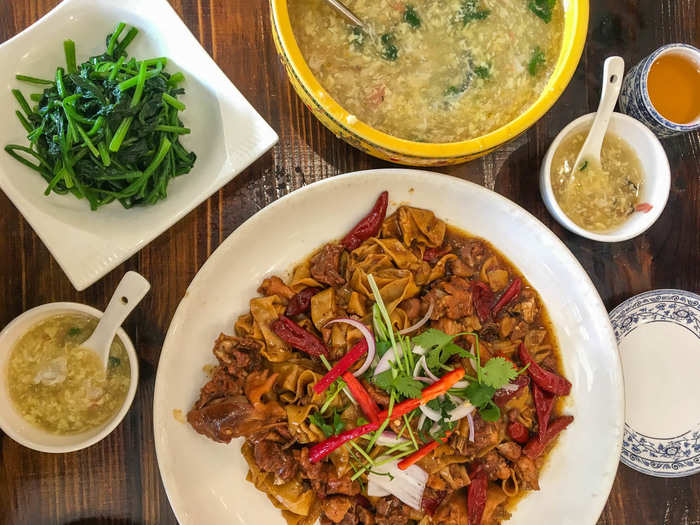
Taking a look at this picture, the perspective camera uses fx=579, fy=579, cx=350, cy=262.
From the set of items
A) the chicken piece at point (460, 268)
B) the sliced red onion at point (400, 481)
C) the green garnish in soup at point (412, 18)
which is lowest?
the sliced red onion at point (400, 481)

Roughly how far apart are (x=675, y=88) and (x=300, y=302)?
204cm

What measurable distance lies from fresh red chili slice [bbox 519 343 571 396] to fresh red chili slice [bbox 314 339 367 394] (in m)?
0.75

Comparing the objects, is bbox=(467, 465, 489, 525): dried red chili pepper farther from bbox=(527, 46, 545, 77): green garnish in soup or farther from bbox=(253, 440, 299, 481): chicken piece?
bbox=(527, 46, 545, 77): green garnish in soup

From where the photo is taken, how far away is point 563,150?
8.92ft

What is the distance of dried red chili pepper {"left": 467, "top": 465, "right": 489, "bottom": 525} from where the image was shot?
2.63 meters

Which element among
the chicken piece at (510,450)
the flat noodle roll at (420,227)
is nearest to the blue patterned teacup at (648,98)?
the flat noodle roll at (420,227)

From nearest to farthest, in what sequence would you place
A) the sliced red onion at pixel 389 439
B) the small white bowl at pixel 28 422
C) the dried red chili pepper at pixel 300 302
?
the small white bowl at pixel 28 422
the sliced red onion at pixel 389 439
the dried red chili pepper at pixel 300 302

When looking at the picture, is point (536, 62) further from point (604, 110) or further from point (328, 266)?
point (328, 266)

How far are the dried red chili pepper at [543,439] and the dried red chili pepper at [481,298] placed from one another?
583mm

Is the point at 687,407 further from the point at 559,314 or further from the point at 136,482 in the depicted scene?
the point at 136,482

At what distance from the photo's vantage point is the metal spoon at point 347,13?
7.51ft

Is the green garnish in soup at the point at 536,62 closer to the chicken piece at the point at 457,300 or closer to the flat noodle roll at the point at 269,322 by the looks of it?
the chicken piece at the point at 457,300

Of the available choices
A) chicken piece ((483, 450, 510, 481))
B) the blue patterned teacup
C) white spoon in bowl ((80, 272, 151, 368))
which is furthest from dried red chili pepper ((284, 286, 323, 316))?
the blue patterned teacup

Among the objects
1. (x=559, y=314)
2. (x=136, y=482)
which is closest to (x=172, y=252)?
(x=136, y=482)
